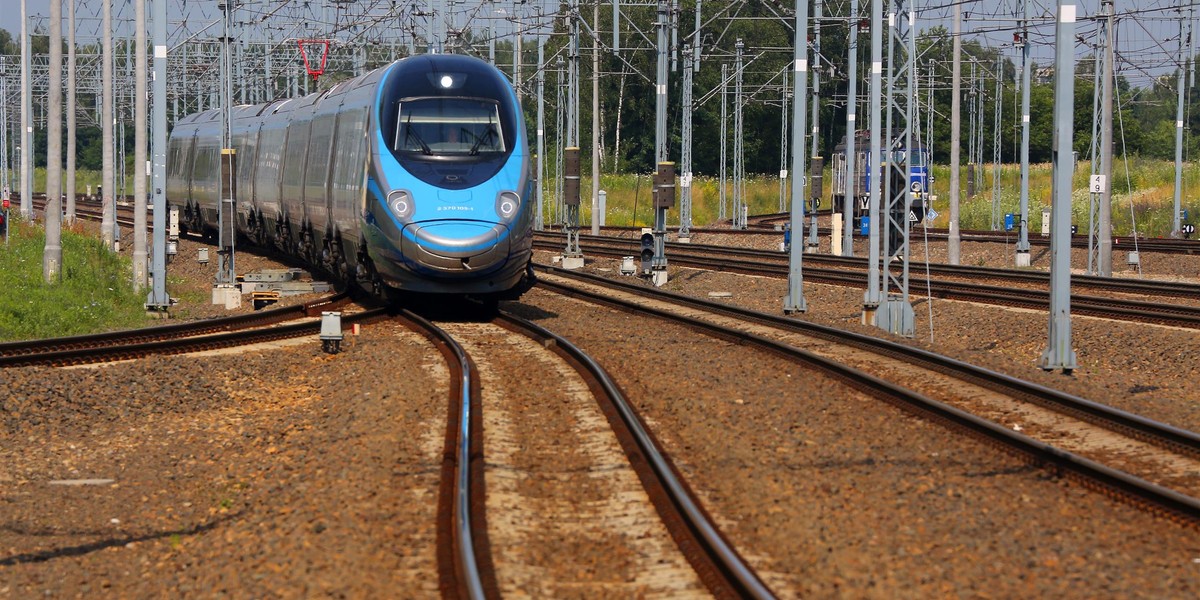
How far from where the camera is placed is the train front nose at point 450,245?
64.3 feet

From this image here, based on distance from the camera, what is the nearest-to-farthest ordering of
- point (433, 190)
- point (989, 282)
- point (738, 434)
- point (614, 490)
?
point (614, 490), point (738, 434), point (433, 190), point (989, 282)

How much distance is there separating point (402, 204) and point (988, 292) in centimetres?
1240

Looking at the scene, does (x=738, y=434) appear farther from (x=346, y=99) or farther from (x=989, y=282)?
(x=989, y=282)

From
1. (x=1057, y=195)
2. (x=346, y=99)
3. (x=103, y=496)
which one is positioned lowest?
(x=103, y=496)

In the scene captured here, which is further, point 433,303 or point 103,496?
point 433,303

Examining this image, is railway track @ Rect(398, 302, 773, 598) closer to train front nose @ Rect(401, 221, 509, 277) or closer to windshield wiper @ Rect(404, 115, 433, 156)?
→ train front nose @ Rect(401, 221, 509, 277)

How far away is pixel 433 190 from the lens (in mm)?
19906

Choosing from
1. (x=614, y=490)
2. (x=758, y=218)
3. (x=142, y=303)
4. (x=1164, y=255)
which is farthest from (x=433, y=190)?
(x=758, y=218)

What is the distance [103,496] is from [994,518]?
637 centimetres

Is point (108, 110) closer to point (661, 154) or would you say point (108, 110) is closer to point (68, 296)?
→ point (68, 296)

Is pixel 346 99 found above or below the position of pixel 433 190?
above

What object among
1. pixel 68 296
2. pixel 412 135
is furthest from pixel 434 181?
pixel 68 296

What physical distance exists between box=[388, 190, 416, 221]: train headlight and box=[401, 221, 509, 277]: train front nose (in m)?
0.20

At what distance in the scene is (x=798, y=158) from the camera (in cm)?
2411
